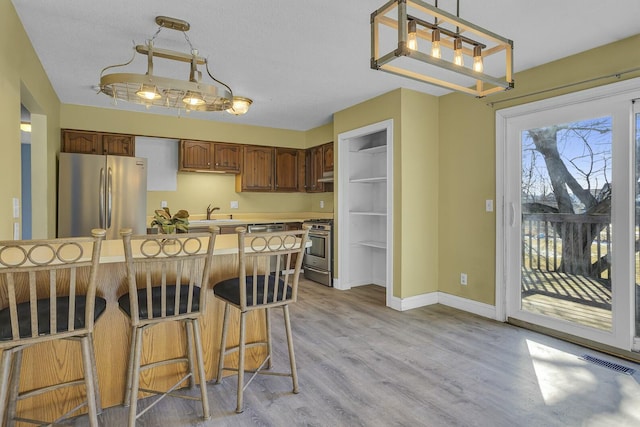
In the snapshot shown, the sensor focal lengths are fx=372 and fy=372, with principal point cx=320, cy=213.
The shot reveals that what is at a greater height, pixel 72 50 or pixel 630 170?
pixel 72 50

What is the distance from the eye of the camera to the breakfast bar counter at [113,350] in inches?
78.5

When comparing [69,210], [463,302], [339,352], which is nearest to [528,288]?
[463,302]

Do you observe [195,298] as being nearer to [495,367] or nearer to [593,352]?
[495,367]

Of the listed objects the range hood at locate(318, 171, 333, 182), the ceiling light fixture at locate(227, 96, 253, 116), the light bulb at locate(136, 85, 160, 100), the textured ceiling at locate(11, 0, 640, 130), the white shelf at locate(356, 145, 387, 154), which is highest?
the textured ceiling at locate(11, 0, 640, 130)

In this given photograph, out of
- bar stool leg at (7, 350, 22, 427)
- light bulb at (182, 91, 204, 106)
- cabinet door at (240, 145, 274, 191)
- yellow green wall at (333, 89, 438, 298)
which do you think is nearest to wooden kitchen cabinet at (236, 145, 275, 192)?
cabinet door at (240, 145, 274, 191)

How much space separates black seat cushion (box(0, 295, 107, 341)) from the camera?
63.0 inches

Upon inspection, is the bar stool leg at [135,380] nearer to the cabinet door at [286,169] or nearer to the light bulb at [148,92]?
the light bulb at [148,92]

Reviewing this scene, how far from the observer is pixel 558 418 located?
2.07 metres

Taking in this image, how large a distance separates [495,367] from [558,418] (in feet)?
2.05

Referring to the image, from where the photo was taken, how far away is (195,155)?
5.53 meters

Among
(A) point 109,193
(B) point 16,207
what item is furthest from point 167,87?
(A) point 109,193

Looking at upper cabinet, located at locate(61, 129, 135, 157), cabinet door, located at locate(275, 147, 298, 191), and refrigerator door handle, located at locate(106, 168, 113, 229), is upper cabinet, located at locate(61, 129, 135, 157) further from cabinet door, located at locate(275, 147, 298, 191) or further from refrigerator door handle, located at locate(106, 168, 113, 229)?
cabinet door, located at locate(275, 147, 298, 191)

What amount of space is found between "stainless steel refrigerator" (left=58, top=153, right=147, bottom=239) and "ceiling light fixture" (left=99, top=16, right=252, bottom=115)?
7.18 feet

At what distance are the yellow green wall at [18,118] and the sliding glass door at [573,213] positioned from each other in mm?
3998
